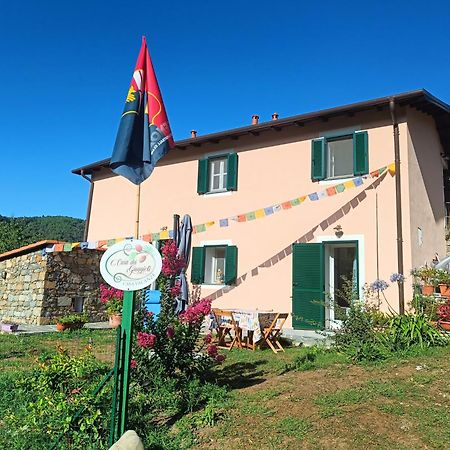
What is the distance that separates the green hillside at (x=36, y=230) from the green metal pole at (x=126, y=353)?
3040 cm

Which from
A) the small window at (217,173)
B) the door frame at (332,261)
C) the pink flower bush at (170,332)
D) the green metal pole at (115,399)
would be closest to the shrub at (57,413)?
the green metal pole at (115,399)

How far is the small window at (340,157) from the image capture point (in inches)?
373

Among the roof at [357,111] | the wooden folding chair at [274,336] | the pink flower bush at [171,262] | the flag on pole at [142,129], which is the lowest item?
the wooden folding chair at [274,336]

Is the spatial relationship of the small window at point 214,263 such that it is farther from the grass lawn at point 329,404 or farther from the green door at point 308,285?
the grass lawn at point 329,404

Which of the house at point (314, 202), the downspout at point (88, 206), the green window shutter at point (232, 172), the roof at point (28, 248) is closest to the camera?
the house at point (314, 202)

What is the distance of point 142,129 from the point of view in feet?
15.8

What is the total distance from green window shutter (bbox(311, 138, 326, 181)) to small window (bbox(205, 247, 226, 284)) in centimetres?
312

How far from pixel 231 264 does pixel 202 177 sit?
2.54m

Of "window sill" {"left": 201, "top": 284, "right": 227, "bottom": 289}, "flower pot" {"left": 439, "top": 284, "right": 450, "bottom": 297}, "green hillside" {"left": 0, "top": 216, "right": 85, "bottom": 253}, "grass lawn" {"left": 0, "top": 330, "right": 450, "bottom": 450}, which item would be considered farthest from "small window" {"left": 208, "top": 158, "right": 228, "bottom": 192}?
"green hillside" {"left": 0, "top": 216, "right": 85, "bottom": 253}

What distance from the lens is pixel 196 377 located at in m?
4.76

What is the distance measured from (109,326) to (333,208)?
656 centimetres

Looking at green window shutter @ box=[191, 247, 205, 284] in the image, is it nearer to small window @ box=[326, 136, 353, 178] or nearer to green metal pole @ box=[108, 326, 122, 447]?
small window @ box=[326, 136, 353, 178]

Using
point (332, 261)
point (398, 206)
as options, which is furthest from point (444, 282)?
point (332, 261)

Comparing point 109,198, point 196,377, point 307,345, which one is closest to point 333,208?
point 307,345
